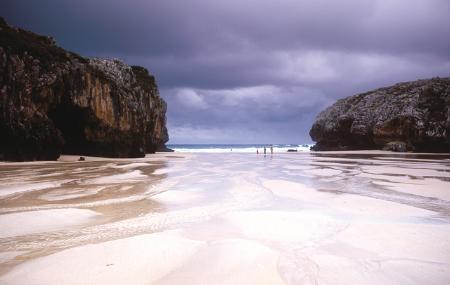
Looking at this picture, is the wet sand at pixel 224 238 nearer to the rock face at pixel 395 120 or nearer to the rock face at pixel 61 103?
the rock face at pixel 61 103

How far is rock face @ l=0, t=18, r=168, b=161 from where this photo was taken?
22.9 m

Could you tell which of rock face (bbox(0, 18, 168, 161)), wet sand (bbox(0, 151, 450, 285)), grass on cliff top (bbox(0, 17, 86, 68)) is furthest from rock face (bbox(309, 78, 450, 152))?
grass on cliff top (bbox(0, 17, 86, 68))

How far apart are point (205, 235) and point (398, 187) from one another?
918 cm

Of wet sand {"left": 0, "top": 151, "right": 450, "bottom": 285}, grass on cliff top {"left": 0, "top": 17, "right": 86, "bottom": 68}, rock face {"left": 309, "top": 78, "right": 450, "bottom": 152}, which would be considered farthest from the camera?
rock face {"left": 309, "top": 78, "right": 450, "bottom": 152}

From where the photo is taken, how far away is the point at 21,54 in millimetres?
23750

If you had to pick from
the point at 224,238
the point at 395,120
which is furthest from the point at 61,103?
the point at 395,120

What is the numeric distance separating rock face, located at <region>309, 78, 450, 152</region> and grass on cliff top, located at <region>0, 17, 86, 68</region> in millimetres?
42060

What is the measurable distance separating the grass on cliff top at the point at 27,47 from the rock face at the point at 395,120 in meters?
42.1

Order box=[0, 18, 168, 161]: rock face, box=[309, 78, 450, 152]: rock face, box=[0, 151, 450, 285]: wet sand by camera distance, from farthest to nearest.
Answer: box=[309, 78, 450, 152]: rock face
box=[0, 18, 168, 161]: rock face
box=[0, 151, 450, 285]: wet sand

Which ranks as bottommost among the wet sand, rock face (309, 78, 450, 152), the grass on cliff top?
the wet sand

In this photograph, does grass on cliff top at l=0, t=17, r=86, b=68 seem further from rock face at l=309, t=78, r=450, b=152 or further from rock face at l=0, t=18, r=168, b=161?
rock face at l=309, t=78, r=450, b=152

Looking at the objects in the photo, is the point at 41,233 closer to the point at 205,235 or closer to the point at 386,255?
the point at 205,235

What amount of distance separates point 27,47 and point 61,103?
5398 millimetres

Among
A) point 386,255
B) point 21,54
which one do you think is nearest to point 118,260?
point 386,255
